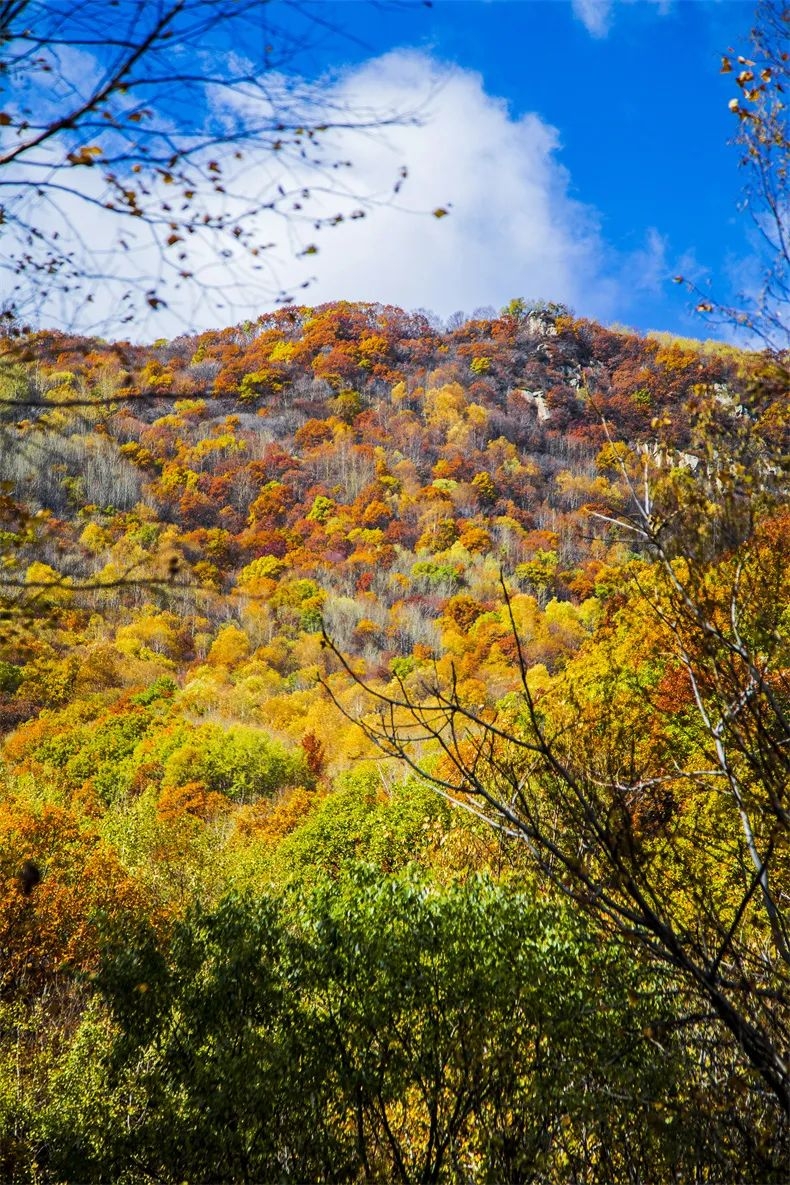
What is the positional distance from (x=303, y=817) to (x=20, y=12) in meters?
24.0

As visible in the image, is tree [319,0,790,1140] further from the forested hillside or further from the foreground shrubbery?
the foreground shrubbery

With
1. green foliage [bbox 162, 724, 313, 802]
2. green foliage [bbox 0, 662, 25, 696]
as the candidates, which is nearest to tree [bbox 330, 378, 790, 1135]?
green foliage [bbox 162, 724, 313, 802]

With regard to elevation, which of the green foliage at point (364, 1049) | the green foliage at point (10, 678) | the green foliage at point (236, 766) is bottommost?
the green foliage at point (364, 1049)

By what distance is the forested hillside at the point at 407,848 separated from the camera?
10.0 ft

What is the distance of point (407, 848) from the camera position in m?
18.2

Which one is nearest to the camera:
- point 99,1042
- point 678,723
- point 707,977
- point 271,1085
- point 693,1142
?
point 707,977

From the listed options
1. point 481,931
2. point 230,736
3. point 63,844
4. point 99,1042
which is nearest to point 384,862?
point 63,844

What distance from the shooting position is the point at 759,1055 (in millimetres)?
2396

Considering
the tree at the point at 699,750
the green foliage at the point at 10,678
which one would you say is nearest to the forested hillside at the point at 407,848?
the tree at the point at 699,750

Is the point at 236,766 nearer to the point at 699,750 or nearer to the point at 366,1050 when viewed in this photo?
the point at 366,1050

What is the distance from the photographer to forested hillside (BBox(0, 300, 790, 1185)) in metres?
3.05

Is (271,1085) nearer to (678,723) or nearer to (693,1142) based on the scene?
(693,1142)

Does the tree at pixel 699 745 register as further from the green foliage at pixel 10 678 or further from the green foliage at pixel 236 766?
the green foliage at pixel 10 678

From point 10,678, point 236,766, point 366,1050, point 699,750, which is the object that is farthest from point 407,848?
point 10,678
